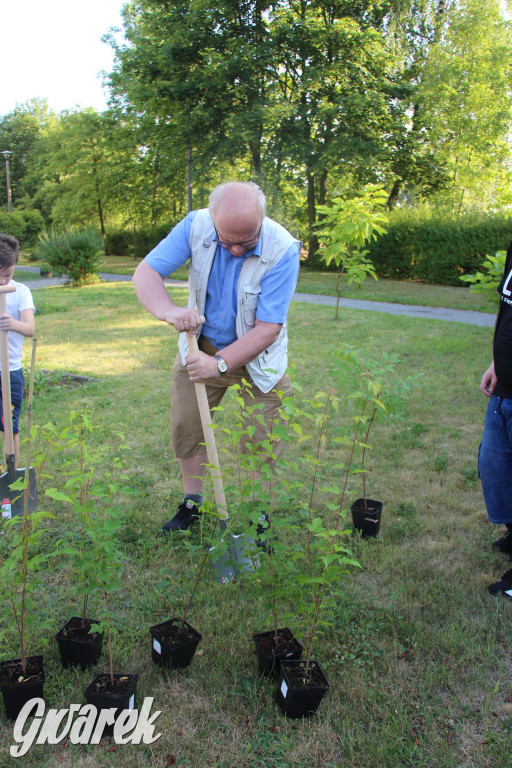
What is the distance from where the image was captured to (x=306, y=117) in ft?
73.5

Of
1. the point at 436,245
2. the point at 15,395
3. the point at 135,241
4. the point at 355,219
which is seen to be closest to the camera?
the point at 15,395

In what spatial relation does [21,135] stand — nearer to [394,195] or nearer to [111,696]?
[394,195]

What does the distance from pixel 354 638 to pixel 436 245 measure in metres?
18.7

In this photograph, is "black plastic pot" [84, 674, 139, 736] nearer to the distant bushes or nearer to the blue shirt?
the blue shirt

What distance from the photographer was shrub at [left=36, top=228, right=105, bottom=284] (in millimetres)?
16938

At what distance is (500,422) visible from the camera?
2.81 m

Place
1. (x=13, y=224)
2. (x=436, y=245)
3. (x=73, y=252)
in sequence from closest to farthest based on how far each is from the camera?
1. (x=73, y=252)
2. (x=436, y=245)
3. (x=13, y=224)

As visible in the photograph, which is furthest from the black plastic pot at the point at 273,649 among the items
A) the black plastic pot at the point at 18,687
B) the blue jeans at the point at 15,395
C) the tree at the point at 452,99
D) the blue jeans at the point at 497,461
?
the tree at the point at 452,99

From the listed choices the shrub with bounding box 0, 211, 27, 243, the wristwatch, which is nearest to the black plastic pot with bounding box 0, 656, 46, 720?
the wristwatch

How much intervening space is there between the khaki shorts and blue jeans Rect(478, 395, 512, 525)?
1.07 metres

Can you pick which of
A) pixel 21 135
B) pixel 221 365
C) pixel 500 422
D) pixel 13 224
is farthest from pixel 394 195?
pixel 21 135

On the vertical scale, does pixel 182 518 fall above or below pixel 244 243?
below

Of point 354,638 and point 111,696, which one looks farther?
point 354,638
